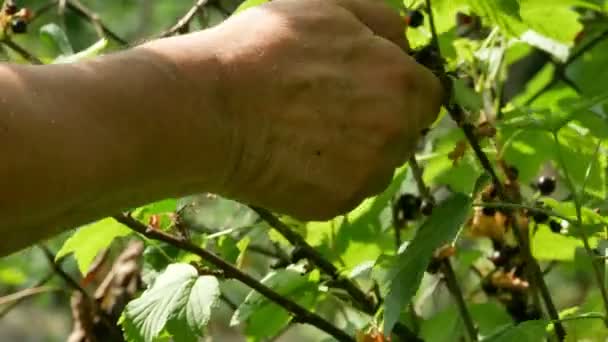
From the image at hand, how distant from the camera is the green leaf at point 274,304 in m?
1.47

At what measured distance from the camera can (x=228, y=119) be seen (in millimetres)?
1054

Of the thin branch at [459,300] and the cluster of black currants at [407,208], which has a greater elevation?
the cluster of black currants at [407,208]

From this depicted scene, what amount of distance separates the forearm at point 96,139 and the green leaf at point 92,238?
39cm

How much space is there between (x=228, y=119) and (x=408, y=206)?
2.08 feet

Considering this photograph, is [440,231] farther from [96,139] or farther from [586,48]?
[586,48]

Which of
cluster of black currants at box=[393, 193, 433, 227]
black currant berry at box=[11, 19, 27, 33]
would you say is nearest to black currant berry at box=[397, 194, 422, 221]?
cluster of black currants at box=[393, 193, 433, 227]

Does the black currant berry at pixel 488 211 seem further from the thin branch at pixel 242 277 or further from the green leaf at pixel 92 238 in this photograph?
the green leaf at pixel 92 238

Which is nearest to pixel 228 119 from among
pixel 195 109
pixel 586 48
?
pixel 195 109

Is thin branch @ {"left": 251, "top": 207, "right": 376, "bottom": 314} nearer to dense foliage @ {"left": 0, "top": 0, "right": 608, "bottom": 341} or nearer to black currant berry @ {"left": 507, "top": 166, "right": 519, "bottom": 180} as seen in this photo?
dense foliage @ {"left": 0, "top": 0, "right": 608, "bottom": 341}

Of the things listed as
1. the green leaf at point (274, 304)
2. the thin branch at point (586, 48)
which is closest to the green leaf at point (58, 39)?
the green leaf at point (274, 304)

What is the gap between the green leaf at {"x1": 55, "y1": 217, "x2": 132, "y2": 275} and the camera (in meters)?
1.46

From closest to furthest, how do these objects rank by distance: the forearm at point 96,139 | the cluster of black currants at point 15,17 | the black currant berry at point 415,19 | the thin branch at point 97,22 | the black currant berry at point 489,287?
1. the forearm at point 96,139
2. the black currant berry at point 415,19
3. the cluster of black currants at point 15,17
4. the black currant berry at point 489,287
5. the thin branch at point 97,22

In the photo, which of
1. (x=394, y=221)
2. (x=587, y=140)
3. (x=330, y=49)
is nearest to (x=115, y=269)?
(x=394, y=221)

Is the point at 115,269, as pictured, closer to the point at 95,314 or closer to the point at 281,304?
the point at 95,314
